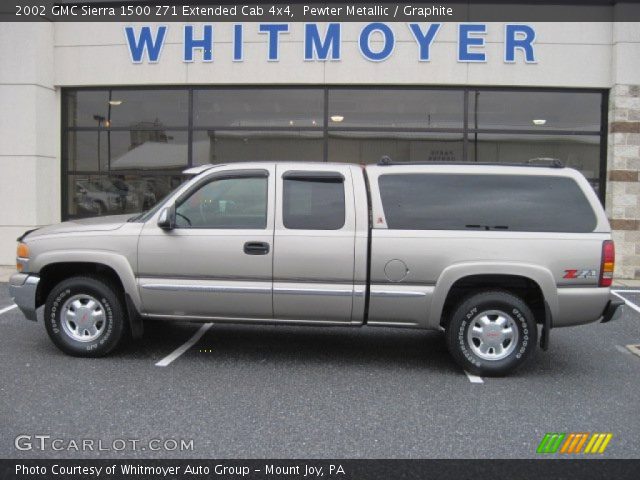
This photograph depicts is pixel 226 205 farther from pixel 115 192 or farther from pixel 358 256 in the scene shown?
pixel 115 192

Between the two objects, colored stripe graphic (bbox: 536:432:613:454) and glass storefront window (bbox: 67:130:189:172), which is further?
glass storefront window (bbox: 67:130:189:172)

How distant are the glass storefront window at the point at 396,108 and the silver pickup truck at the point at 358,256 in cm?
654

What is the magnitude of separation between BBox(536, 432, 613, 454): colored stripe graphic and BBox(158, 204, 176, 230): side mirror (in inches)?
139

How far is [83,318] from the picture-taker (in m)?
5.92

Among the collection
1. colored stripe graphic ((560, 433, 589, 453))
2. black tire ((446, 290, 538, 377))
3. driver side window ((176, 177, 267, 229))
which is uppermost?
driver side window ((176, 177, 267, 229))

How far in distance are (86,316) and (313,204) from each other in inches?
94.3

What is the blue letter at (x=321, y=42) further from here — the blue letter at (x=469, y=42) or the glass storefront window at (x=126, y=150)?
the glass storefront window at (x=126, y=150)

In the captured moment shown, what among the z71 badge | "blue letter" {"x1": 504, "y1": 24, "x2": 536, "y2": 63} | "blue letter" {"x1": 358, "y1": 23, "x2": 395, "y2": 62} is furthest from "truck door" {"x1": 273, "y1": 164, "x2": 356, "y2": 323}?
"blue letter" {"x1": 504, "y1": 24, "x2": 536, "y2": 63}

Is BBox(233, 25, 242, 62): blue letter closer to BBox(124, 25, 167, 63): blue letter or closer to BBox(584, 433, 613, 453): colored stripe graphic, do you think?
BBox(124, 25, 167, 63): blue letter

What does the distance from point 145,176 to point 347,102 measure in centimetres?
433

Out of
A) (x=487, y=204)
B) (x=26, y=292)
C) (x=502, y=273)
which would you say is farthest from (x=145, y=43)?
(x=502, y=273)

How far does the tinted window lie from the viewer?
5.66m
